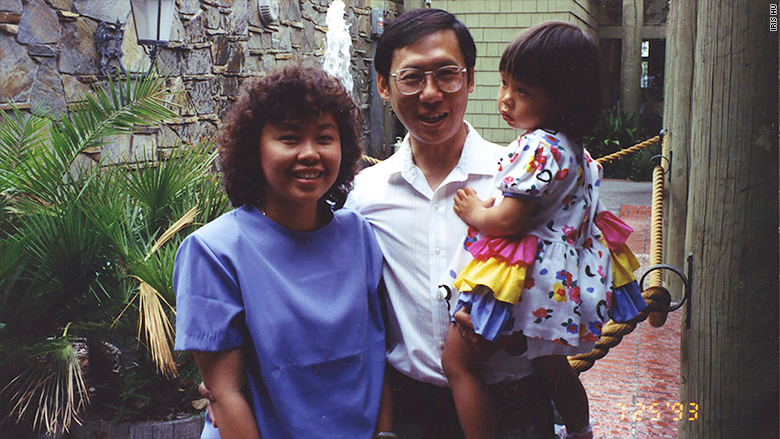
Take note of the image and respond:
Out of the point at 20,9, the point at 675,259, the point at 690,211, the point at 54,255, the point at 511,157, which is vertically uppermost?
the point at 20,9

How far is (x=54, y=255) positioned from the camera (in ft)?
10.9

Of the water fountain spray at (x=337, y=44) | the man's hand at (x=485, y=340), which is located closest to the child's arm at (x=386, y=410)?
the man's hand at (x=485, y=340)

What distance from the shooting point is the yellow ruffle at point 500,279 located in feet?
5.96

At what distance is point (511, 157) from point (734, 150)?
2.19 ft

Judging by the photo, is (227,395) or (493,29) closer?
(227,395)

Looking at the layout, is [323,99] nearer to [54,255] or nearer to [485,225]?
[485,225]

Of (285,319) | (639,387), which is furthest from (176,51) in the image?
(285,319)

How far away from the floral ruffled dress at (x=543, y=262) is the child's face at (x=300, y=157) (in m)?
0.43

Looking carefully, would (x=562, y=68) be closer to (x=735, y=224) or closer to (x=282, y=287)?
(x=735, y=224)

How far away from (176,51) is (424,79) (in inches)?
223

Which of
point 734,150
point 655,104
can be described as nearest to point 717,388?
point 734,150

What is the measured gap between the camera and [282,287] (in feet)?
5.31

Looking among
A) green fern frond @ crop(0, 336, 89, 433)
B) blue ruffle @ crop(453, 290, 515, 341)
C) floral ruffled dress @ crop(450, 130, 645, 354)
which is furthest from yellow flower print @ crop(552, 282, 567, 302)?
green fern frond @ crop(0, 336, 89, 433)
